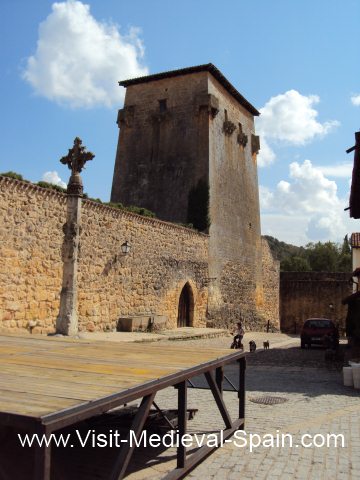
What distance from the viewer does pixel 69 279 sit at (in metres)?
11.7

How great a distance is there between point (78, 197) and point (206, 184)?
39.1 ft

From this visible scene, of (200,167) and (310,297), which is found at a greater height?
(200,167)

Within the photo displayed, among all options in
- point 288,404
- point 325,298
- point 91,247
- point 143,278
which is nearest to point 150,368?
point 288,404

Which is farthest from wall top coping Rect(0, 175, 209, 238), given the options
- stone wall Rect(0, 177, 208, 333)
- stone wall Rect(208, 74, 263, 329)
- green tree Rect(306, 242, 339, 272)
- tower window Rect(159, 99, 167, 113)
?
green tree Rect(306, 242, 339, 272)

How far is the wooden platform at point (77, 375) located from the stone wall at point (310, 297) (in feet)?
95.1

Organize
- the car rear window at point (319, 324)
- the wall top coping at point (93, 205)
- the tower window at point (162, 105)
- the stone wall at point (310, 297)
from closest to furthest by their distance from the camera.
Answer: the wall top coping at point (93, 205), the car rear window at point (319, 324), the tower window at point (162, 105), the stone wall at point (310, 297)

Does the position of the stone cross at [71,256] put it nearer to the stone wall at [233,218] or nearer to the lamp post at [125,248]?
the lamp post at [125,248]

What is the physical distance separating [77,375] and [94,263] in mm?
11393

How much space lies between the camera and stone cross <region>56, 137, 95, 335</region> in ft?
38.1

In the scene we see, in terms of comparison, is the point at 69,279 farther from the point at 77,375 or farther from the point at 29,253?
the point at 77,375

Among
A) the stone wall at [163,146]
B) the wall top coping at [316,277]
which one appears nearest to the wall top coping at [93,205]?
the stone wall at [163,146]

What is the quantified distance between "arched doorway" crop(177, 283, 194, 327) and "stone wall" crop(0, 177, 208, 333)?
9.8 inches

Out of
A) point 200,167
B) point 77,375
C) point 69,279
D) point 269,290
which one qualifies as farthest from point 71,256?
point 269,290

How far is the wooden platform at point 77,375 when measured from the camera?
8.20 ft
